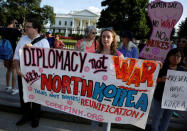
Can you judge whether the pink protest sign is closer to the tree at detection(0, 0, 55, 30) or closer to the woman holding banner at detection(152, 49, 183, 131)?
the woman holding banner at detection(152, 49, 183, 131)

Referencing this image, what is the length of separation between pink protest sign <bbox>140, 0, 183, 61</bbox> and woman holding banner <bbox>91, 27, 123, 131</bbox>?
2.01m

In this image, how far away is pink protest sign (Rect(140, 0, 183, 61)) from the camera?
350 cm

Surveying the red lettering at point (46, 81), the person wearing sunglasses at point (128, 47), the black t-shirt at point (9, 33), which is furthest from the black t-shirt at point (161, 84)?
the black t-shirt at point (9, 33)

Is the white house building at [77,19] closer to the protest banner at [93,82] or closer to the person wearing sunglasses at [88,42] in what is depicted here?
the person wearing sunglasses at [88,42]

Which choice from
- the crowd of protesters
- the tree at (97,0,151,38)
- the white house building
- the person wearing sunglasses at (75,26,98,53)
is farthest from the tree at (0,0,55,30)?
the crowd of protesters

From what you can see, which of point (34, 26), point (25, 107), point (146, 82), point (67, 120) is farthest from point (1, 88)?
point (146, 82)

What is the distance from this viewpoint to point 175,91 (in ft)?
7.46

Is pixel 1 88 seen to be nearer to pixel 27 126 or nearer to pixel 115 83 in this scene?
pixel 27 126

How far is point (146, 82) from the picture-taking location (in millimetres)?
2121

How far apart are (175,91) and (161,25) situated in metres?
2.03

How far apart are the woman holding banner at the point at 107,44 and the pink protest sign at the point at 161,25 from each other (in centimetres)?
201

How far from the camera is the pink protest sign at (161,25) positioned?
138 inches

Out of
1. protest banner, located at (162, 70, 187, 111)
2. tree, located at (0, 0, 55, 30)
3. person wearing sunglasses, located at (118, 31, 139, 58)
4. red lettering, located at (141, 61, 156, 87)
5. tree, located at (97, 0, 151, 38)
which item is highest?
tree, located at (0, 0, 55, 30)

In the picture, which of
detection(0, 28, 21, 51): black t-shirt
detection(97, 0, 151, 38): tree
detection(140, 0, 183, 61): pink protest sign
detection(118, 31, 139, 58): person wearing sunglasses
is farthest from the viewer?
detection(97, 0, 151, 38): tree
